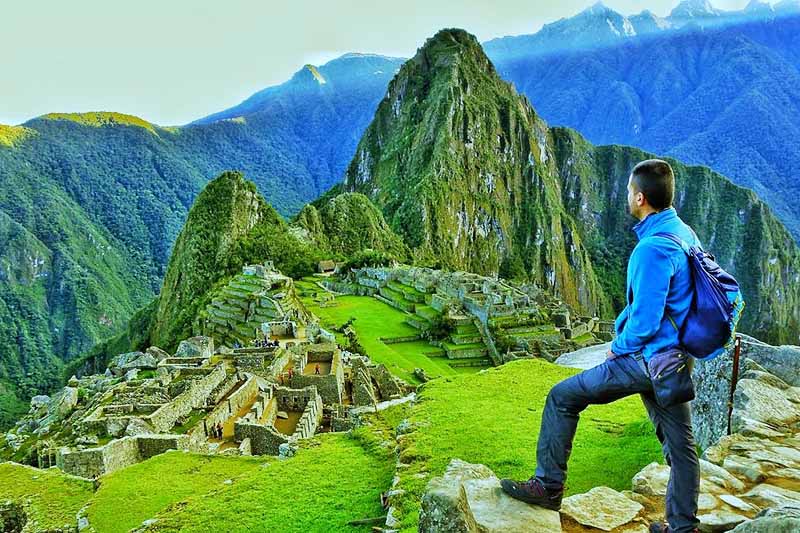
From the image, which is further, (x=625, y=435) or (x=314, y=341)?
(x=314, y=341)

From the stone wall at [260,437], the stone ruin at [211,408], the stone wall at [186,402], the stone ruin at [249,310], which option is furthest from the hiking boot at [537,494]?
the stone ruin at [249,310]

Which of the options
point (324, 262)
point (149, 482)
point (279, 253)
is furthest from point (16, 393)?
point (149, 482)

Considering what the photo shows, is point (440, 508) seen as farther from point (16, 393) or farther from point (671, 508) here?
point (16, 393)

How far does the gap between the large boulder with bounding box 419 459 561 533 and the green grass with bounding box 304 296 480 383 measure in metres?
25.6

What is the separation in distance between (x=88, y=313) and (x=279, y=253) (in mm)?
67633

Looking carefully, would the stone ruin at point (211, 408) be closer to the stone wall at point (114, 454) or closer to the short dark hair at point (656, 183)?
the stone wall at point (114, 454)

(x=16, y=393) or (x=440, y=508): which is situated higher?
(x=440, y=508)

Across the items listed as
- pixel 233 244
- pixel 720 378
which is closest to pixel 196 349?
pixel 720 378

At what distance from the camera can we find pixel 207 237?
101 meters

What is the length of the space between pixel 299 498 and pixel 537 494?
345 cm

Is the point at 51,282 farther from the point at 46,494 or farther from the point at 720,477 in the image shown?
the point at 720,477

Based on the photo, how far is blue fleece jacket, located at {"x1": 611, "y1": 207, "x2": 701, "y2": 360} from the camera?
4199mm

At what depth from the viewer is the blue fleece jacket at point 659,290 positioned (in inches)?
165

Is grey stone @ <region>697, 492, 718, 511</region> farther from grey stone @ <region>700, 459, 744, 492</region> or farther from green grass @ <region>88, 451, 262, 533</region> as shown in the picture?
green grass @ <region>88, 451, 262, 533</region>
